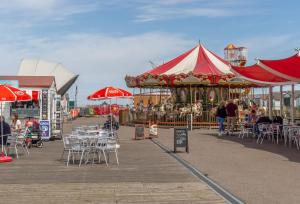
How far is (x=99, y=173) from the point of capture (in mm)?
11180

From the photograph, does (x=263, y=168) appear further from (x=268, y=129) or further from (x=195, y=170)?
(x=268, y=129)

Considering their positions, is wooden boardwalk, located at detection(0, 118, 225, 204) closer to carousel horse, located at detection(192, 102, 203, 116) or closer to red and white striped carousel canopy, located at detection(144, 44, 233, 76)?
carousel horse, located at detection(192, 102, 203, 116)

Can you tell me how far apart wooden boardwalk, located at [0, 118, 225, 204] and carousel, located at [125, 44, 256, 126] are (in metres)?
18.7

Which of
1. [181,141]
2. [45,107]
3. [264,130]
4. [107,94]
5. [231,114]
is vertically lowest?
[181,141]

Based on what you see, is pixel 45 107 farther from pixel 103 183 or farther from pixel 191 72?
pixel 103 183

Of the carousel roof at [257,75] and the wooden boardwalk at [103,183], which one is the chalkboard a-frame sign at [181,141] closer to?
the wooden boardwalk at [103,183]

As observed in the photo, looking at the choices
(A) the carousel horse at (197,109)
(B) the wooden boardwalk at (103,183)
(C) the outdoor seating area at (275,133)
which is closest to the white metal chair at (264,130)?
(C) the outdoor seating area at (275,133)

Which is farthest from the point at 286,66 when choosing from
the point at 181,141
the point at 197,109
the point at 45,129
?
the point at 197,109

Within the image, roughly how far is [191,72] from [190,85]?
2139mm

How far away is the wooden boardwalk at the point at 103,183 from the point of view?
8.14 meters

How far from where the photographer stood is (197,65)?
3472 centimetres

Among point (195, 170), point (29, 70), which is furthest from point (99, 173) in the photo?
point (29, 70)

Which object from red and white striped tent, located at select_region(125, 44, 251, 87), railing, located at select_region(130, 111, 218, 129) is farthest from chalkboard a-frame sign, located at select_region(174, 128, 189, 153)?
red and white striped tent, located at select_region(125, 44, 251, 87)

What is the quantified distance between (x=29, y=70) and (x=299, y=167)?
4942cm
